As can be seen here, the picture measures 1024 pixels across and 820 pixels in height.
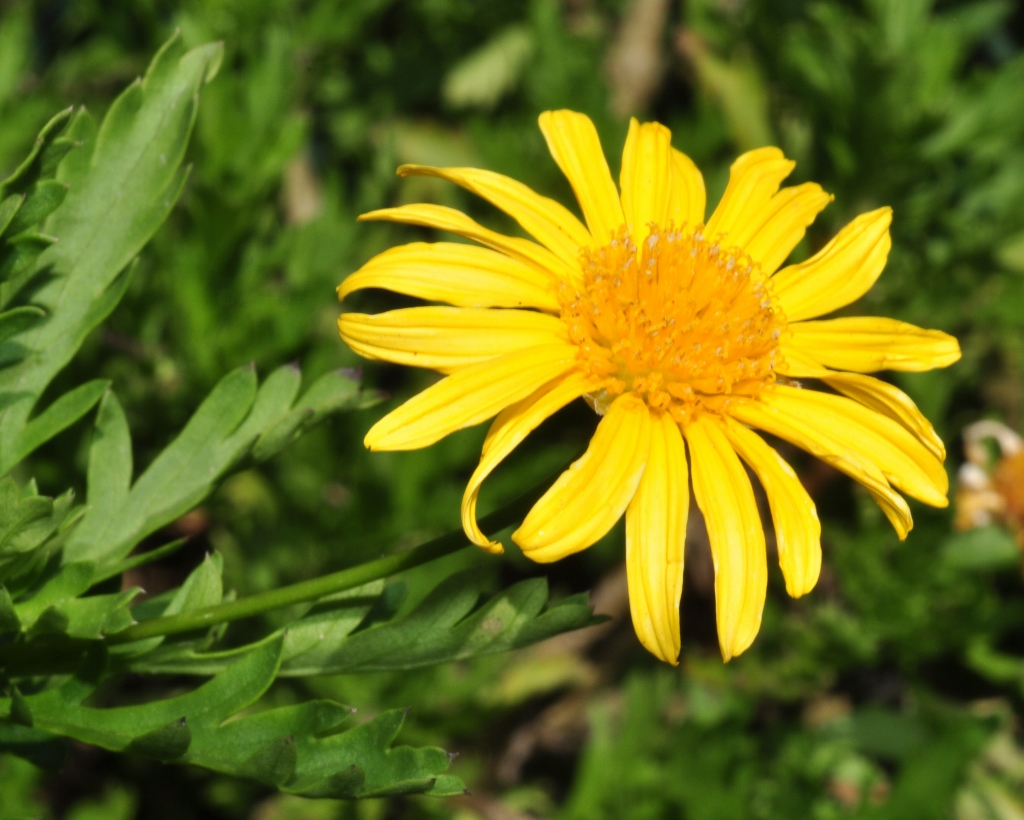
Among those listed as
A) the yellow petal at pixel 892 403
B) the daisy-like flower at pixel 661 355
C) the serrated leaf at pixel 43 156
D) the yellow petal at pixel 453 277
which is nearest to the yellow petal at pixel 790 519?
the daisy-like flower at pixel 661 355

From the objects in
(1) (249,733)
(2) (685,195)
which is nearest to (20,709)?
(1) (249,733)

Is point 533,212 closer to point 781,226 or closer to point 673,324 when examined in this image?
point 673,324

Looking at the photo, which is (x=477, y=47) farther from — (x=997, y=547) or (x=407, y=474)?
(x=997, y=547)

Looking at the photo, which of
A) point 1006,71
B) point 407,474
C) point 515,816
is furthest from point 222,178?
point 1006,71

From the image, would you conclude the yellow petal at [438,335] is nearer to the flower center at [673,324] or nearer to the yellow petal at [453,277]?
the yellow petal at [453,277]

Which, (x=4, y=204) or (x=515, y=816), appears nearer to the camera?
(x=4, y=204)

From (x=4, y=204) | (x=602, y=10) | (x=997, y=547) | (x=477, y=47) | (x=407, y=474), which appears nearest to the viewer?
(x=4, y=204)

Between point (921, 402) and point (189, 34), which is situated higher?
point (189, 34)
